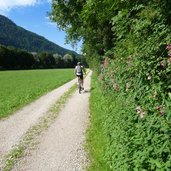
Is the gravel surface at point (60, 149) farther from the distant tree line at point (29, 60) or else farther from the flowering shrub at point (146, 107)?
the distant tree line at point (29, 60)

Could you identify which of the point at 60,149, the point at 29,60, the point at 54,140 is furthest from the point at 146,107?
the point at 29,60

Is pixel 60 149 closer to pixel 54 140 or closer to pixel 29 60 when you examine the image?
pixel 54 140

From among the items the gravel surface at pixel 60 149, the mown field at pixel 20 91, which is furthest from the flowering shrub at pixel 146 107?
the mown field at pixel 20 91

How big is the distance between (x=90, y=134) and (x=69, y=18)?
19497 mm

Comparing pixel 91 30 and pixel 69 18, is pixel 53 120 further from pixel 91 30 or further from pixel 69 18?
pixel 69 18

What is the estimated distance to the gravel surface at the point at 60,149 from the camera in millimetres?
8203

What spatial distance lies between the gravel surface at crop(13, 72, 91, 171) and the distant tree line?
95.0 meters

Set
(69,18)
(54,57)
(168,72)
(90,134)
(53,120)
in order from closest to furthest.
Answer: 1. (168,72)
2. (90,134)
3. (53,120)
4. (69,18)
5. (54,57)

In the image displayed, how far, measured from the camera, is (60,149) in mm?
9586

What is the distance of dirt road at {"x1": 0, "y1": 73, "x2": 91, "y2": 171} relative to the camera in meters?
8.33

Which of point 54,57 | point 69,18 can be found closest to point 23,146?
point 69,18

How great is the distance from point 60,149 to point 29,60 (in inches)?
5347

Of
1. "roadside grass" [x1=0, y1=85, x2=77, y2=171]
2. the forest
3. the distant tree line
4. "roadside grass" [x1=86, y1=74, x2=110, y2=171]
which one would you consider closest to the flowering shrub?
the forest

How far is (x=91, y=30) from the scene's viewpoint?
25703 mm
